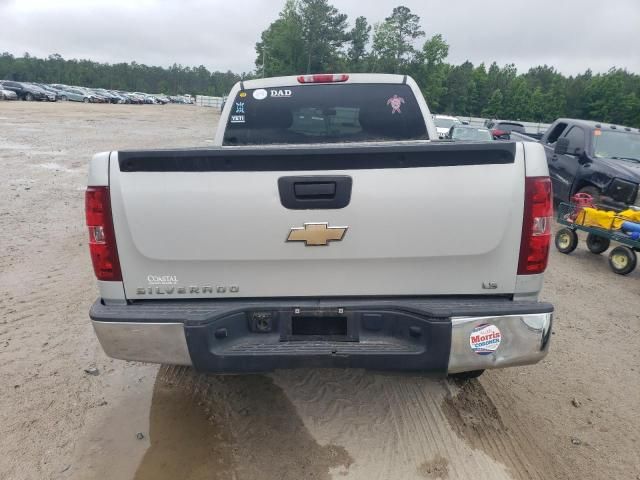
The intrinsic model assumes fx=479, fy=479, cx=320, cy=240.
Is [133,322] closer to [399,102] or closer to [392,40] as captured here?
[399,102]

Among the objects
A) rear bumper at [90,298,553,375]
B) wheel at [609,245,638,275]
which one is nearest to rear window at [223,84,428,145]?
rear bumper at [90,298,553,375]

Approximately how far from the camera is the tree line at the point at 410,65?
6538cm

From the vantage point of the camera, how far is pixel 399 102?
14.4 feet

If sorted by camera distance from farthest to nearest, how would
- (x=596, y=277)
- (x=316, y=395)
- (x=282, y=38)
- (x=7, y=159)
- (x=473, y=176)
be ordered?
1. (x=282, y=38)
2. (x=7, y=159)
3. (x=596, y=277)
4. (x=316, y=395)
5. (x=473, y=176)

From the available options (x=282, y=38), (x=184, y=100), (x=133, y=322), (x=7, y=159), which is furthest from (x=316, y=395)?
(x=184, y=100)

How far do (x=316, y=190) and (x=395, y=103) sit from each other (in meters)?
2.31

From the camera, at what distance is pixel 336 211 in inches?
96.2

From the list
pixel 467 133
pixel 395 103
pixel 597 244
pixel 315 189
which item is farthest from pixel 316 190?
pixel 467 133

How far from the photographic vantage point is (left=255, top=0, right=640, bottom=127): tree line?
65375mm

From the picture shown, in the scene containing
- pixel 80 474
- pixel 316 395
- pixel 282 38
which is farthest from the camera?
pixel 282 38

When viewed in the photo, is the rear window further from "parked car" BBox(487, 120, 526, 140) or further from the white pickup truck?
"parked car" BBox(487, 120, 526, 140)

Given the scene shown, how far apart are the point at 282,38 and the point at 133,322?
2659 inches

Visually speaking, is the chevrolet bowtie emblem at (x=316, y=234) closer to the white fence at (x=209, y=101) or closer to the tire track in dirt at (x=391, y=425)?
the tire track in dirt at (x=391, y=425)

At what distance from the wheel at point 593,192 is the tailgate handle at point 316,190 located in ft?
25.3
